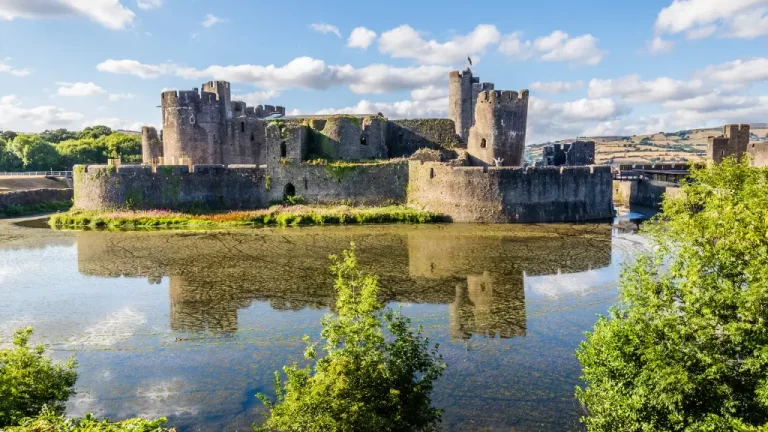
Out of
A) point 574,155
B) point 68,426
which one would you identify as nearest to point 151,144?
point 574,155

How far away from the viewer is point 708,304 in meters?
7.73

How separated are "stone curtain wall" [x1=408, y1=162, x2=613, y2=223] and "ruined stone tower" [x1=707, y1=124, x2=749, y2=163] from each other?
10.6 metres

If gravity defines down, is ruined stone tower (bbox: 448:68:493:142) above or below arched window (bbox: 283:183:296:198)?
above

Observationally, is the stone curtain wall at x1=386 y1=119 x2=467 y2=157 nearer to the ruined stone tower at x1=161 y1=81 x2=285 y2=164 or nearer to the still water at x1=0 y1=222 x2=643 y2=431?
the ruined stone tower at x1=161 y1=81 x2=285 y2=164

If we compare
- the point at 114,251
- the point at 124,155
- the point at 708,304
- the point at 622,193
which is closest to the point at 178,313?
the point at 114,251

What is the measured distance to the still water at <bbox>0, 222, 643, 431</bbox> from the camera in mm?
10102

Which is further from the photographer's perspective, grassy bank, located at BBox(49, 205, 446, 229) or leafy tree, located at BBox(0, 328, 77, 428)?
grassy bank, located at BBox(49, 205, 446, 229)

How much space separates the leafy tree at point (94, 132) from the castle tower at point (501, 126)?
56.7 meters

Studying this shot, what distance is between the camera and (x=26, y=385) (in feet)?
27.1

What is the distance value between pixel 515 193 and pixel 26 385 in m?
25.0

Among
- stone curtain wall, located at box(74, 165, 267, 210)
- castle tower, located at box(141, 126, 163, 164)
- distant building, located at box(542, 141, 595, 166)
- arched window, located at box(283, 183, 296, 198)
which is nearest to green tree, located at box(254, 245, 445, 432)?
arched window, located at box(283, 183, 296, 198)

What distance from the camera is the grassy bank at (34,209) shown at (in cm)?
3800

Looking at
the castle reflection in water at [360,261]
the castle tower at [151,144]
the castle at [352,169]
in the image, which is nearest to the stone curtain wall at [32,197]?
the castle at [352,169]

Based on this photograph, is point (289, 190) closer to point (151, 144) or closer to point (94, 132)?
point (151, 144)
